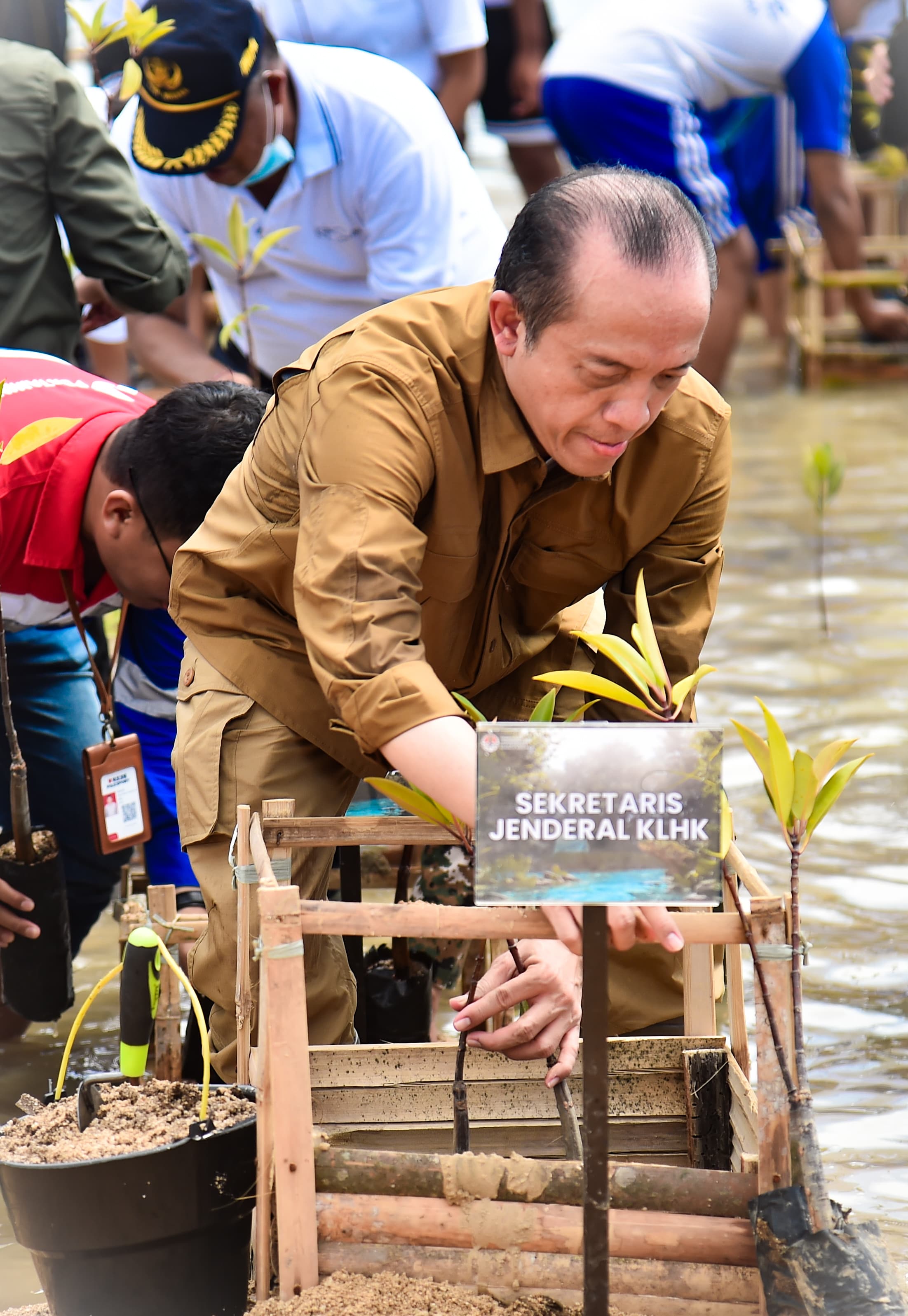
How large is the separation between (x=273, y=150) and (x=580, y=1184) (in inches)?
96.5

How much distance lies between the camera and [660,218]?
1.57 m

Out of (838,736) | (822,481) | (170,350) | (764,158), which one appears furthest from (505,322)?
(764,158)

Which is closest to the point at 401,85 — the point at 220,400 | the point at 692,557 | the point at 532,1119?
the point at 220,400

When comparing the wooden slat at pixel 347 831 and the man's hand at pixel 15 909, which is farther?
the man's hand at pixel 15 909

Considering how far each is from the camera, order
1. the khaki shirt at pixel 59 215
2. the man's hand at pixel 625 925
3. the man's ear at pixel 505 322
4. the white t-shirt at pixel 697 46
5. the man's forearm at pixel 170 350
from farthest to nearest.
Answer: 1. the white t-shirt at pixel 697 46
2. the man's forearm at pixel 170 350
3. the khaki shirt at pixel 59 215
4. the man's ear at pixel 505 322
5. the man's hand at pixel 625 925

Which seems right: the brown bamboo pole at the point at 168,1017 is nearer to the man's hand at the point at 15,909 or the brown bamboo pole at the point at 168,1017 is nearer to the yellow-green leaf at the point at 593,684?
the man's hand at the point at 15,909

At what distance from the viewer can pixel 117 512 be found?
7.72 feet

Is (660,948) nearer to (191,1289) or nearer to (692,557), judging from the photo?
(692,557)

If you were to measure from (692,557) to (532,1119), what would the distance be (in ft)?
2.45

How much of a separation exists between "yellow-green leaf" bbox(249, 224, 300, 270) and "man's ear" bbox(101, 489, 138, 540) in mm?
1028

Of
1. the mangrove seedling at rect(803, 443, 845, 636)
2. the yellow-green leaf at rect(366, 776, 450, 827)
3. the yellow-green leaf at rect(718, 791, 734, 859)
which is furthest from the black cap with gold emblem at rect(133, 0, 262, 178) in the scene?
the mangrove seedling at rect(803, 443, 845, 636)

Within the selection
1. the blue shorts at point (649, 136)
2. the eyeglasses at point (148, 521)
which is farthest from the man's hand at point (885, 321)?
the eyeglasses at point (148, 521)

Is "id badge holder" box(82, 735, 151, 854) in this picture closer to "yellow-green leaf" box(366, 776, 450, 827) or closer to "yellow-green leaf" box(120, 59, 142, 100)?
"yellow-green leaf" box(366, 776, 450, 827)

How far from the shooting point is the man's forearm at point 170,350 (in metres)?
3.63
